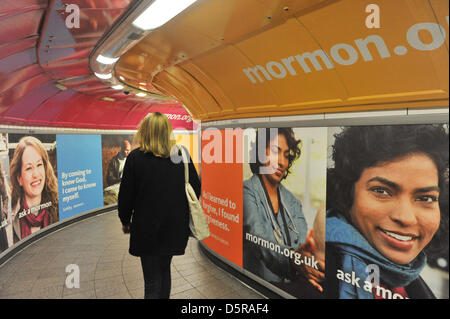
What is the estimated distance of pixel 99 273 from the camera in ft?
13.6

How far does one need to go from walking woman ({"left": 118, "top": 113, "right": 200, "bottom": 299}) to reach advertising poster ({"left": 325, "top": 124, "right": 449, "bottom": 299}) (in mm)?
1410

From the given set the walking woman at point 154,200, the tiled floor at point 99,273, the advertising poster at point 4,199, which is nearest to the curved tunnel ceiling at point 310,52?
the walking woman at point 154,200

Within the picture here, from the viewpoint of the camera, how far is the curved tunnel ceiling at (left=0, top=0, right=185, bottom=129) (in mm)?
2402

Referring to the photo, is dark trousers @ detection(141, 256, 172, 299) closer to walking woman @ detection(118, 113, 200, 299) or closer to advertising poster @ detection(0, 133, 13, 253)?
walking woman @ detection(118, 113, 200, 299)

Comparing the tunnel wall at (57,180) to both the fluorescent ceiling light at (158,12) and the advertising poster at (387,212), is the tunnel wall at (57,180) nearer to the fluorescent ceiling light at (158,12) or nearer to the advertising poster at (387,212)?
the fluorescent ceiling light at (158,12)

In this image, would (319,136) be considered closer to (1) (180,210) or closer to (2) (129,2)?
(1) (180,210)

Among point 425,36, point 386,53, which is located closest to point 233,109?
point 386,53

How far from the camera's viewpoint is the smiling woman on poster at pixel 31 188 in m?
5.12

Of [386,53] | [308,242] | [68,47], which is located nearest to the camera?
[386,53]

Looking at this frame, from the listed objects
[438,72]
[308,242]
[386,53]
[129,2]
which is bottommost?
[308,242]

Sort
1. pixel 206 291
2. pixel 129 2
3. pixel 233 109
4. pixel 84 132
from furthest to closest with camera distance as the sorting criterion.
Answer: pixel 84 132
pixel 233 109
pixel 206 291
pixel 129 2

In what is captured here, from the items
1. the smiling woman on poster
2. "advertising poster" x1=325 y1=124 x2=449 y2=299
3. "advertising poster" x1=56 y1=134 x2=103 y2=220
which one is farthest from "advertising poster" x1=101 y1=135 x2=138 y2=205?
"advertising poster" x1=325 y1=124 x2=449 y2=299

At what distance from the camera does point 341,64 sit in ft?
7.47

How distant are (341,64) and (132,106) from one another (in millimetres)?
6978
